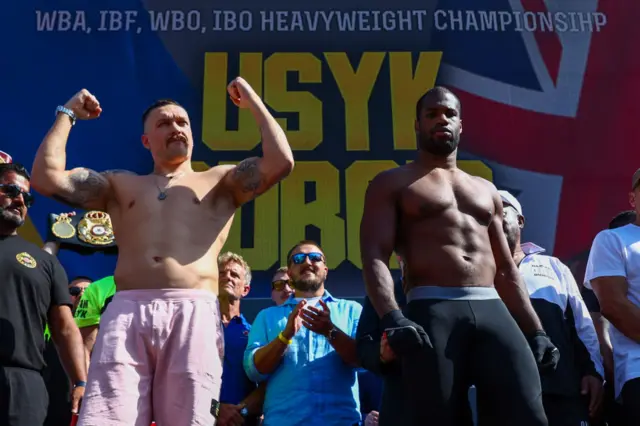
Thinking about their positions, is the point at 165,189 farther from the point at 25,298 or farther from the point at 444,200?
the point at 444,200

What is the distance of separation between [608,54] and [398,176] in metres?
4.15

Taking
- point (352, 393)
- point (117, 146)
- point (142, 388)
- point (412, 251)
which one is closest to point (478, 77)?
point (117, 146)

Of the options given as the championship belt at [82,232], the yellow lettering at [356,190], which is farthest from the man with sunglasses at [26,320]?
the yellow lettering at [356,190]

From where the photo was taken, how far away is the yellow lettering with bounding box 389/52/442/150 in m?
6.01

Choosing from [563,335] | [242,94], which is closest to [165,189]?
[242,94]

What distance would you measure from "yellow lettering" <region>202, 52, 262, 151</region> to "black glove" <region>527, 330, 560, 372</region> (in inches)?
146

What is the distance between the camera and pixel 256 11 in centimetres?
629

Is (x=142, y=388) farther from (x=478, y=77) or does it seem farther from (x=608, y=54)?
(x=608, y=54)

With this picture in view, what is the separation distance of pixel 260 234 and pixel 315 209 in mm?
471

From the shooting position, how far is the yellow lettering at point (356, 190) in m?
5.75

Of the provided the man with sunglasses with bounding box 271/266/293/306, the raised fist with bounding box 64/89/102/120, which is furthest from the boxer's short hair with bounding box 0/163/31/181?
the man with sunglasses with bounding box 271/266/293/306

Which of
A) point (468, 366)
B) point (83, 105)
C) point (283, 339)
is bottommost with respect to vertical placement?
point (283, 339)

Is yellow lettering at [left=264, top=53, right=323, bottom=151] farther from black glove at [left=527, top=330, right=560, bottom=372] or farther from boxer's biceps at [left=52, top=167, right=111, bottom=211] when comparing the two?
black glove at [left=527, top=330, right=560, bottom=372]

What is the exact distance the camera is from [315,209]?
230 inches
